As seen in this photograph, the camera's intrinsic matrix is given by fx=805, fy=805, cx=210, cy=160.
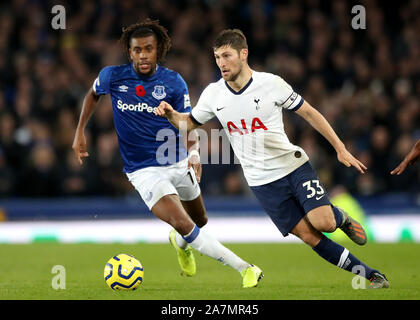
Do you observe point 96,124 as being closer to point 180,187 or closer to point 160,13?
point 160,13

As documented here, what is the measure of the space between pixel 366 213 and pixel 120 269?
7.14 m

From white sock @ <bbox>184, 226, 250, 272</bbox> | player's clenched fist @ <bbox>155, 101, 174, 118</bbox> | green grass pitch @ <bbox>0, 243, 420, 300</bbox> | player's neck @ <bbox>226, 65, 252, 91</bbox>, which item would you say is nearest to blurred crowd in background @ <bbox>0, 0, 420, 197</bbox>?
green grass pitch @ <bbox>0, 243, 420, 300</bbox>

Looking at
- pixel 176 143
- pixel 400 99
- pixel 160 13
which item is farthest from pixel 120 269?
pixel 160 13

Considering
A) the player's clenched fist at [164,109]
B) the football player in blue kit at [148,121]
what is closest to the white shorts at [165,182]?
the football player in blue kit at [148,121]

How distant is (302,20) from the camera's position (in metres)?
17.0

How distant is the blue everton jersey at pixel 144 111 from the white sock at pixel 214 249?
0.95 meters

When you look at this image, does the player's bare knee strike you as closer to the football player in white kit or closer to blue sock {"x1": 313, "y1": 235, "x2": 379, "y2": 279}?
the football player in white kit

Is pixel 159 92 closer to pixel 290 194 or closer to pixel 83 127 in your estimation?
pixel 83 127

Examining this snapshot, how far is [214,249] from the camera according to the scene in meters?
7.62

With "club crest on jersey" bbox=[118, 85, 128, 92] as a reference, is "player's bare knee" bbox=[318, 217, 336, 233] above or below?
below

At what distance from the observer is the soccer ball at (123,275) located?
300 inches

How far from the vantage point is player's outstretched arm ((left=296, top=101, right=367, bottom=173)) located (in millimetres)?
6973

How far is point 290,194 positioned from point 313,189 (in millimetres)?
253

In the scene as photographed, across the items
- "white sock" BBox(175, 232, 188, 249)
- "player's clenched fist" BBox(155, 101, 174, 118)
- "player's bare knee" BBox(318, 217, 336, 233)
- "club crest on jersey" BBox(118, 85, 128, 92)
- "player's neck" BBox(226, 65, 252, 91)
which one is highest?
"player's neck" BBox(226, 65, 252, 91)
